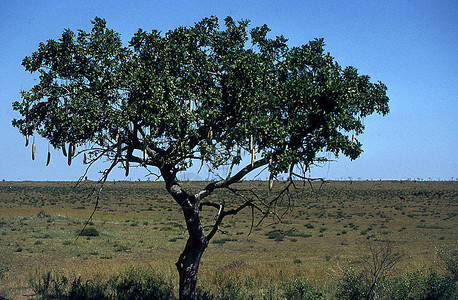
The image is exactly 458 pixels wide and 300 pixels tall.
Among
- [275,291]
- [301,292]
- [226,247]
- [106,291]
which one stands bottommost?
[226,247]

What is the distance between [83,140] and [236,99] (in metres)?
4.18

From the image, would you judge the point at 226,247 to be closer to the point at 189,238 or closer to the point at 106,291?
the point at 106,291

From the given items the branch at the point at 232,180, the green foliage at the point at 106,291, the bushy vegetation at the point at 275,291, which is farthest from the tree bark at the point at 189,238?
the green foliage at the point at 106,291

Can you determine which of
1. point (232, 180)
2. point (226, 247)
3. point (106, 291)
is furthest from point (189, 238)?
point (226, 247)

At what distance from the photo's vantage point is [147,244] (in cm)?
3647

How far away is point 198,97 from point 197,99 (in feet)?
0.25

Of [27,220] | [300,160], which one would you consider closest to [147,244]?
[27,220]

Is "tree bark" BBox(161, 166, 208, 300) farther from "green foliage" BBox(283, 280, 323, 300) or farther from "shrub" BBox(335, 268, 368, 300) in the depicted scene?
"shrub" BBox(335, 268, 368, 300)

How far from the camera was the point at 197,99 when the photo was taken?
11031 millimetres

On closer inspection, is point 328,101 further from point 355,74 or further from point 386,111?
point 386,111

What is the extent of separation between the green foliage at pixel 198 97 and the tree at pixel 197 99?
0.09ft

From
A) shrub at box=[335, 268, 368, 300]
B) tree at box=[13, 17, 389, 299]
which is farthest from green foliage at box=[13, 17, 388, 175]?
shrub at box=[335, 268, 368, 300]

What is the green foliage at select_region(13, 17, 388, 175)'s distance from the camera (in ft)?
34.1

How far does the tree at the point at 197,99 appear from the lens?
1041 cm
